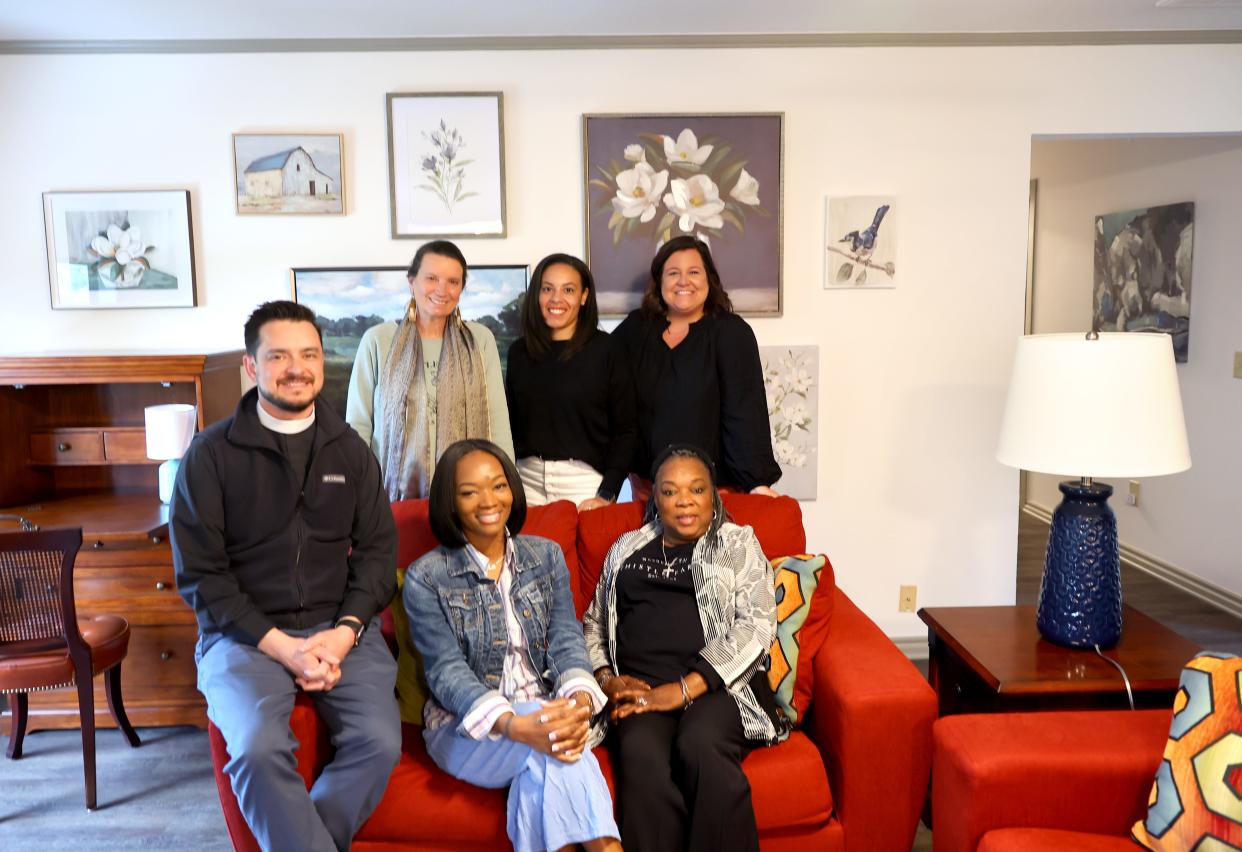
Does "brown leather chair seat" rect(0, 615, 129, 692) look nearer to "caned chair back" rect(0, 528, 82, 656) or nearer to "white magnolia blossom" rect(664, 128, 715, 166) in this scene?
"caned chair back" rect(0, 528, 82, 656)

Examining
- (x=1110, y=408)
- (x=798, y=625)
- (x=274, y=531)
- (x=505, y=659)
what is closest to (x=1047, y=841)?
(x=798, y=625)

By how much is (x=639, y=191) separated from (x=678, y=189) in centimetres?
15

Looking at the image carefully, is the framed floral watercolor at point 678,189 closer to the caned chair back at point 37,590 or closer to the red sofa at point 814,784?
the red sofa at point 814,784

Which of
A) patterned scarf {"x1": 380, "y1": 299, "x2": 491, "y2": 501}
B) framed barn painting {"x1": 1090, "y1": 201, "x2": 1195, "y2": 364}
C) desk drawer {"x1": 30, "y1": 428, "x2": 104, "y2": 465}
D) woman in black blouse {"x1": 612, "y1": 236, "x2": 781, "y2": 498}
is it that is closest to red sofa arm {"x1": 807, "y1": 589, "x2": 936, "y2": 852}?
woman in black blouse {"x1": 612, "y1": 236, "x2": 781, "y2": 498}

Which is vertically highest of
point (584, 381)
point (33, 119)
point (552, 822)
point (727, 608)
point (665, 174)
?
point (33, 119)

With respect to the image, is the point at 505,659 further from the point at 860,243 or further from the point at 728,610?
the point at 860,243

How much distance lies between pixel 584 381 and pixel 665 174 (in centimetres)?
102

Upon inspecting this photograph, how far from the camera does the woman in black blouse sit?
111 inches

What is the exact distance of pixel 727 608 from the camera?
2.24m

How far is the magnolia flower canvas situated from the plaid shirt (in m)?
1.23

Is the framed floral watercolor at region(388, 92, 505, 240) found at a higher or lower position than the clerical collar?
higher

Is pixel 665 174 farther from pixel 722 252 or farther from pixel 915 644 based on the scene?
pixel 915 644

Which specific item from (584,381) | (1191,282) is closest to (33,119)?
(584,381)

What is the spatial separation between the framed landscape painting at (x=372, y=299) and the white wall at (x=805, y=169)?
0.07 meters
